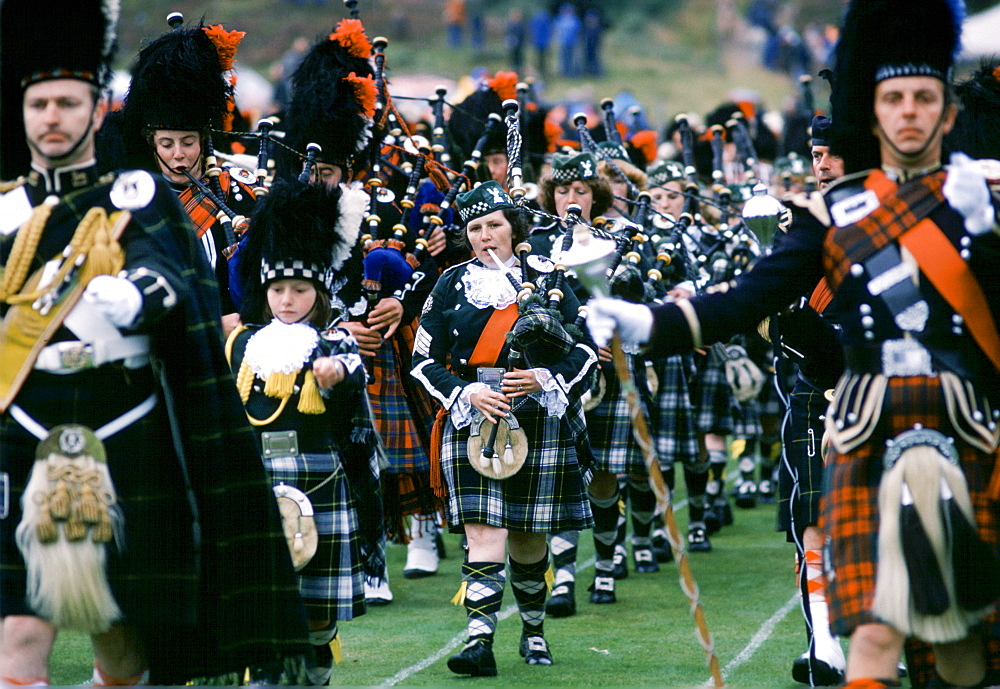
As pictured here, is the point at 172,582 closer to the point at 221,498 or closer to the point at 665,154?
the point at 221,498

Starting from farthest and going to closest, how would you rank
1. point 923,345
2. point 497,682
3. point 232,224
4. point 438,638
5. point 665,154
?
point 665,154 → point 438,638 → point 232,224 → point 497,682 → point 923,345

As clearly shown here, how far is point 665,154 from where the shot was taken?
1209 cm

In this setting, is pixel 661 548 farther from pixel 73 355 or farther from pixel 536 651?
pixel 73 355

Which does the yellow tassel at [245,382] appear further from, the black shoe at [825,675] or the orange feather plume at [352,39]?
the orange feather plume at [352,39]

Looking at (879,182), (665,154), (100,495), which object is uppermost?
(665,154)

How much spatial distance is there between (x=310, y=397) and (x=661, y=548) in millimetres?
3987

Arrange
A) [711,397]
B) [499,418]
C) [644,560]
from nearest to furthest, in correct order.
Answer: [499,418], [644,560], [711,397]

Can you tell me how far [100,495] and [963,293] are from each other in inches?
87.2

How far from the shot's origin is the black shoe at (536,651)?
5.88 meters

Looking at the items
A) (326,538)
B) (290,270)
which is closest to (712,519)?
(326,538)

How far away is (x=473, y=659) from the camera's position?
557cm

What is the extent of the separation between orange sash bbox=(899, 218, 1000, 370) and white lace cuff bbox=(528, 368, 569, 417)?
227 centimetres

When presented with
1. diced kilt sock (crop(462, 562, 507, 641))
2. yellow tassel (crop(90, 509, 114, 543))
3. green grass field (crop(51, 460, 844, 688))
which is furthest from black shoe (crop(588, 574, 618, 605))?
yellow tassel (crop(90, 509, 114, 543))

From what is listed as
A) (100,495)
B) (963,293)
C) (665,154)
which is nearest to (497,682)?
(100,495)
